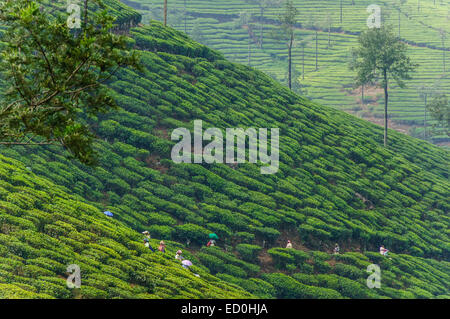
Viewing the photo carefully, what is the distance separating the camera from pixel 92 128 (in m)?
30.8

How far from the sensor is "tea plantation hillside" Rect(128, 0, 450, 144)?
89.8 m

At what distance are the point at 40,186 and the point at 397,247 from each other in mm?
21741

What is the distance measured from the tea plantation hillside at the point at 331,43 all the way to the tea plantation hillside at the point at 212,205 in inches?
1765

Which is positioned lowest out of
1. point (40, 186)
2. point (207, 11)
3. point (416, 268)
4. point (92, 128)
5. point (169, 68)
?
point (416, 268)

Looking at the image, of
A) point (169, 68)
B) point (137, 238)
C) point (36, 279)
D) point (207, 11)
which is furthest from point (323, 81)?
point (36, 279)

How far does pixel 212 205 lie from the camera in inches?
1117

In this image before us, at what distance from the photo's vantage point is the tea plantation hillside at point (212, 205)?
19203mm

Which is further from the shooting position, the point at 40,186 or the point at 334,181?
the point at 334,181

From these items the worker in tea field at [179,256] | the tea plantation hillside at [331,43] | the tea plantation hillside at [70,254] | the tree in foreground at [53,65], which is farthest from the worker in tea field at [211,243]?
the tea plantation hillside at [331,43]

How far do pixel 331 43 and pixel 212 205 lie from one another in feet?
306

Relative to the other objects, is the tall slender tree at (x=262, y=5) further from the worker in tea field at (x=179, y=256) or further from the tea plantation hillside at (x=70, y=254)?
the tea plantation hillside at (x=70, y=254)

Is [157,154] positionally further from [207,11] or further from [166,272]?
[207,11]

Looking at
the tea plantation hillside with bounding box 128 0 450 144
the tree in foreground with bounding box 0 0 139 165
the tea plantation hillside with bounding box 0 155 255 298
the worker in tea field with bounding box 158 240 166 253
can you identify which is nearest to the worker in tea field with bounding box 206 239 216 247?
the tea plantation hillside with bounding box 0 155 255 298
